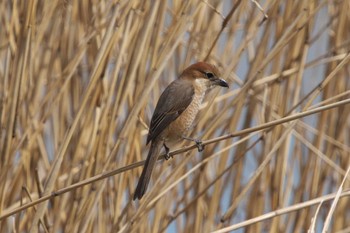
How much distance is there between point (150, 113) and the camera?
7.46 ft

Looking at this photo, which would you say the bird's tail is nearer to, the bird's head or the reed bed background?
the reed bed background

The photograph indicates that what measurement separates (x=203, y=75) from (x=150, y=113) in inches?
10.9

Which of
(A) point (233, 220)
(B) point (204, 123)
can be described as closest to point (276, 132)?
(B) point (204, 123)

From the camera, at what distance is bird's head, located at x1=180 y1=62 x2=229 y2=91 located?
2070 millimetres

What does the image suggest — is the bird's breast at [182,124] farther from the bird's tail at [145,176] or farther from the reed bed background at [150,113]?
the bird's tail at [145,176]

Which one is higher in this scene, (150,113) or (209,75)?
(209,75)

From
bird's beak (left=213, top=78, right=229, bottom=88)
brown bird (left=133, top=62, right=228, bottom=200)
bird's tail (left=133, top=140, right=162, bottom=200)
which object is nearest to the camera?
bird's tail (left=133, top=140, right=162, bottom=200)

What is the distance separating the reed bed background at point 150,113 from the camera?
1848 millimetres

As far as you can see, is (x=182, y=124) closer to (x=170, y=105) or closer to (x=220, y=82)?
(x=170, y=105)

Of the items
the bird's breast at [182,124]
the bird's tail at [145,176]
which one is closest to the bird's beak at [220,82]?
the bird's breast at [182,124]

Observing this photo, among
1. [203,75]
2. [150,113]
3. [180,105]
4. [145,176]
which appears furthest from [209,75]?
[145,176]

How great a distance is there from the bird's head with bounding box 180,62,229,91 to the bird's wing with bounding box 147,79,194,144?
1.1 inches

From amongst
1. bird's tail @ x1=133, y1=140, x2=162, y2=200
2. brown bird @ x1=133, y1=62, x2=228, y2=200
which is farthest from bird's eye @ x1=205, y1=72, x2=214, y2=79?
bird's tail @ x1=133, y1=140, x2=162, y2=200

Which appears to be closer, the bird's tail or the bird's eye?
the bird's tail
